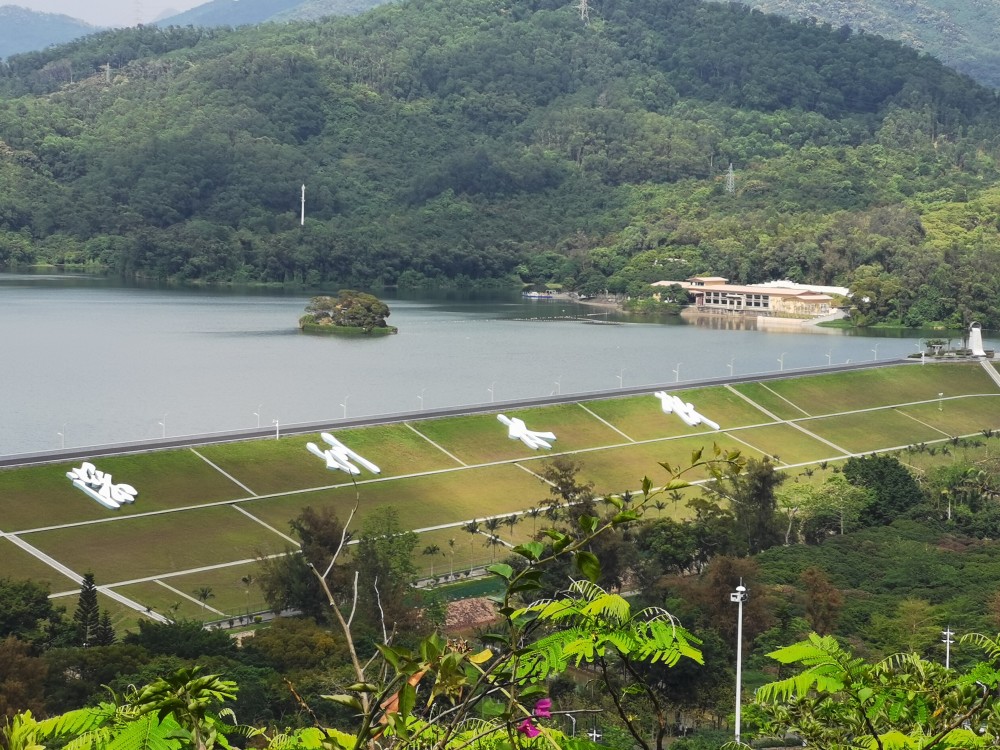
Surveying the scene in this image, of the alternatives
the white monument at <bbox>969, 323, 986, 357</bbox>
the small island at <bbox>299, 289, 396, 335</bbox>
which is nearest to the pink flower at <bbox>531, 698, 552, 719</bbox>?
the white monument at <bbox>969, 323, 986, 357</bbox>

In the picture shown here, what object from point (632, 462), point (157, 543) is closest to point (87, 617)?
point (157, 543)

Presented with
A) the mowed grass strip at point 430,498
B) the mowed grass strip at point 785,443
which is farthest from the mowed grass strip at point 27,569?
the mowed grass strip at point 785,443

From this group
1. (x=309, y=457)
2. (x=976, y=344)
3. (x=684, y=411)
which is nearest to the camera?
(x=309, y=457)

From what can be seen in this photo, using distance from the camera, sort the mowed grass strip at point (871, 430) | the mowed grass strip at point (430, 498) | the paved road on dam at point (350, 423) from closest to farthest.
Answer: the mowed grass strip at point (430, 498)
the paved road on dam at point (350, 423)
the mowed grass strip at point (871, 430)

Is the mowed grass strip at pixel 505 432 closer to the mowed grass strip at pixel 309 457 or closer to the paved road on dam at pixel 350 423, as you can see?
the paved road on dam at pixel 350 423

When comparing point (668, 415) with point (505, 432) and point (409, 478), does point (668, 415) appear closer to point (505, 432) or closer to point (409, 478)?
point (505, 432)
